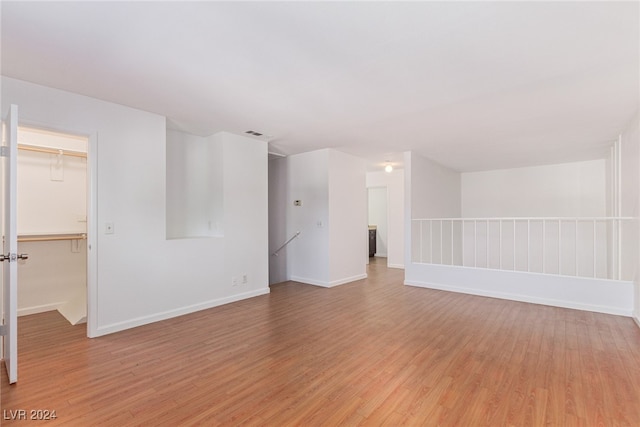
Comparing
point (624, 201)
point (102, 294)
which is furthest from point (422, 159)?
point (102, 294)

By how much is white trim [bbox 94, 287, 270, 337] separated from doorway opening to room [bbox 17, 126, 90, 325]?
689 millimetres

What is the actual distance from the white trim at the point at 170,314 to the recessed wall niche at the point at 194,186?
93 cm

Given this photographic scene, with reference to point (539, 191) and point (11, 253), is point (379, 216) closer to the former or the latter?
point (539, 191)

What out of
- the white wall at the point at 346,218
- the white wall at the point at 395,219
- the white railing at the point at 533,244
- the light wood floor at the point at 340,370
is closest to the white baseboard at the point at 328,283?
the white wall at the point at 346,218

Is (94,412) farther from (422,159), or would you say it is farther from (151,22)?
(422,159)

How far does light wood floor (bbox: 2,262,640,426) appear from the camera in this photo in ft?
5.92

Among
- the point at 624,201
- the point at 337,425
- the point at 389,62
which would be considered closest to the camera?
the point at 337,425

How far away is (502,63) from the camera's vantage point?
2.28 m

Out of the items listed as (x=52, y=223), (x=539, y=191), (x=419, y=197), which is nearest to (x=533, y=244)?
(x=539, y=191)

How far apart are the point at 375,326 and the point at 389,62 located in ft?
8.46

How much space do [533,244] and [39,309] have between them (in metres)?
9.02

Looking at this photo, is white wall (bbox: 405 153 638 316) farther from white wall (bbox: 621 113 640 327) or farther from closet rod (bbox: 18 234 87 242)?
closet rod (bbox: 18 234 87 242)

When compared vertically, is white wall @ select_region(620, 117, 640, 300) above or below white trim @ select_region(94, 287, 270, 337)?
above

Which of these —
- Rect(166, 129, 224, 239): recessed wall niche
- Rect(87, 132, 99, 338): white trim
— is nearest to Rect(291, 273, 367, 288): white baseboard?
Rect(166, 129, 224, 239): recessed wall niche
